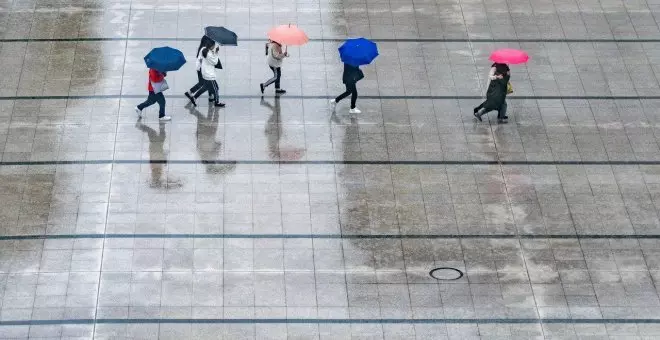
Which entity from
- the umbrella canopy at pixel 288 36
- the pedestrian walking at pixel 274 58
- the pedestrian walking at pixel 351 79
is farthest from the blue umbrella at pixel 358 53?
the pedestrian walking at pixel 274 58

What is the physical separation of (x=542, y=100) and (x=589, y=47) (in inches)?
91.4

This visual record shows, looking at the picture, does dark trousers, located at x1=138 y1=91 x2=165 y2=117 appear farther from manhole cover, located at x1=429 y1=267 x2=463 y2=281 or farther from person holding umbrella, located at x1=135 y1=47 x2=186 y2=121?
manhole cover, located at x1=429 y1=267 x2=463 y2=281

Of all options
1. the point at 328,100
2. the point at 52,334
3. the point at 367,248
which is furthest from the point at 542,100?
the point at 52,334

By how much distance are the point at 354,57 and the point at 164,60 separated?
132 inches

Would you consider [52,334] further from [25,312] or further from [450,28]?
[450,28]

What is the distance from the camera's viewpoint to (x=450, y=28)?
89.7 feet

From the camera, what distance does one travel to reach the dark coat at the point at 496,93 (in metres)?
24.2

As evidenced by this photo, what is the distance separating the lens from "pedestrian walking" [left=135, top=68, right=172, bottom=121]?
23766 mm

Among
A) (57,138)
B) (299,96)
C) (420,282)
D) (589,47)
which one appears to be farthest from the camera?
(589,47)

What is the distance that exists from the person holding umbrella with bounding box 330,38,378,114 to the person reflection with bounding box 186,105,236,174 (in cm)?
250

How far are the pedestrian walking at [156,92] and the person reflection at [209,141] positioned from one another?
0.59 meters

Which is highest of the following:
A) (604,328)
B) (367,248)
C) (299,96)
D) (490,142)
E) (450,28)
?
(450,28)

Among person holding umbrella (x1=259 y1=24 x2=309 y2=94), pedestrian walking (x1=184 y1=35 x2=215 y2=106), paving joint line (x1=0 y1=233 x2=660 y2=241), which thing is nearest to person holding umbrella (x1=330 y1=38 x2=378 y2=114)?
person holding umbrella (x1=259 y1=24 x2=309 y2=94)

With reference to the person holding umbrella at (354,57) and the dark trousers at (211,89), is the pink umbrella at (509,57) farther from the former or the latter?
the dark trousers at (211,89)
